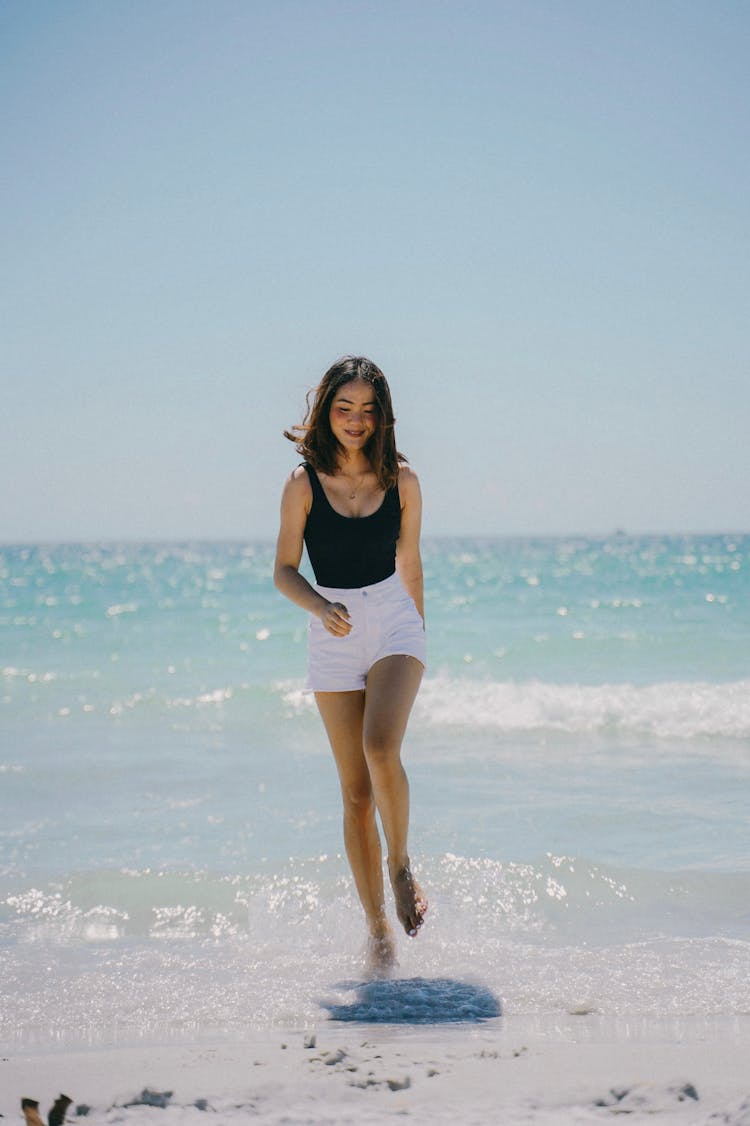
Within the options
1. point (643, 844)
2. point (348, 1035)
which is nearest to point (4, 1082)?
point (348, 1035)

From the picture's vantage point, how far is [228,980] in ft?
13.6

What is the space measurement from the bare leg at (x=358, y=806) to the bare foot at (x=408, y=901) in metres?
0.22

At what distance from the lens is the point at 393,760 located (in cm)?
406

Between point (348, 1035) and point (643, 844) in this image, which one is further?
point (643, 844)

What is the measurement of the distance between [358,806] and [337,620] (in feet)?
2.85

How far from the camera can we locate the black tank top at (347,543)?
4203 millimetres

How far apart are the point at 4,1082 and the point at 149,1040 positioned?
62 cm

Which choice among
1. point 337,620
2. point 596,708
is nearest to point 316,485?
point 337,620

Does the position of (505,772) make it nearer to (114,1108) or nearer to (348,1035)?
(348,1035)

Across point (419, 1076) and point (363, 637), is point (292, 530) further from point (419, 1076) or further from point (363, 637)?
point (419, 1076)

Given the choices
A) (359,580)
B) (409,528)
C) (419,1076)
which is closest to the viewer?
(419,1076)

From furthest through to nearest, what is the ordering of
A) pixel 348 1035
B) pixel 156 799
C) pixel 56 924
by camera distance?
pixel 156 799
pixel 56 924
pixel 348 1035

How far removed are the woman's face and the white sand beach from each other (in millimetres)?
2155

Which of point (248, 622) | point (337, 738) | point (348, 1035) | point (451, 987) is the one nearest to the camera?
point (348, 1035)
